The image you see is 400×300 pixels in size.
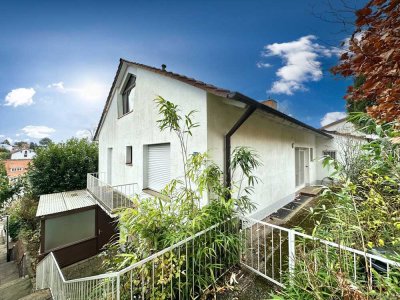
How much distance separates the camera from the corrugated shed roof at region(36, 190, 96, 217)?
8.95 metres

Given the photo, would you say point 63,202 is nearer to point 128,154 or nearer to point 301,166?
point 128,154

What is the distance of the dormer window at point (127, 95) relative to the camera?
8961 millimetres

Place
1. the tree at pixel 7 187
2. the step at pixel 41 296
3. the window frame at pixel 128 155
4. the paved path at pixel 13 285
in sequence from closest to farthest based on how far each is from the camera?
the step at pixel 41 296
the paved path at pixel 13 285
the window frame at pixel 128 155
the tree at pixel 7 187

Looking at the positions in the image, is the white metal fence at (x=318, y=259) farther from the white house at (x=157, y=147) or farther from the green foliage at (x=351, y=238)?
the white house at (x=157, y=147)

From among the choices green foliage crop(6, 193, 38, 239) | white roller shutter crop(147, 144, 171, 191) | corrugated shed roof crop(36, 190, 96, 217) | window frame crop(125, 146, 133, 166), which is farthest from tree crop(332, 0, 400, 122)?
green foliage crop(6, 193, 38, 239)

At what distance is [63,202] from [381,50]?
13.5 m

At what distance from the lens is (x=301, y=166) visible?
37.0 feet

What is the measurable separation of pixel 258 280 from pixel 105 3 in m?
8.89

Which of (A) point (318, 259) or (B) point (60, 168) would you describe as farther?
(B) point (60, 168)

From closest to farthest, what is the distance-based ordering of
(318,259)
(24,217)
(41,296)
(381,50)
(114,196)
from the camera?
(381,50), (318,259), (41,296), (114,196), (24,217)

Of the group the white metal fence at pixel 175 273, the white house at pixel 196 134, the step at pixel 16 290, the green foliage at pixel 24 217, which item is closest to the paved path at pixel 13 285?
the step at pixel 16 290

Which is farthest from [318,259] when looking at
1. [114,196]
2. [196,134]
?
[114,196]

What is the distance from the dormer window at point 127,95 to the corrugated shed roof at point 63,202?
17.8 ft

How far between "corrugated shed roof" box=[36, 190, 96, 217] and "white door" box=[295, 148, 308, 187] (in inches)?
462
